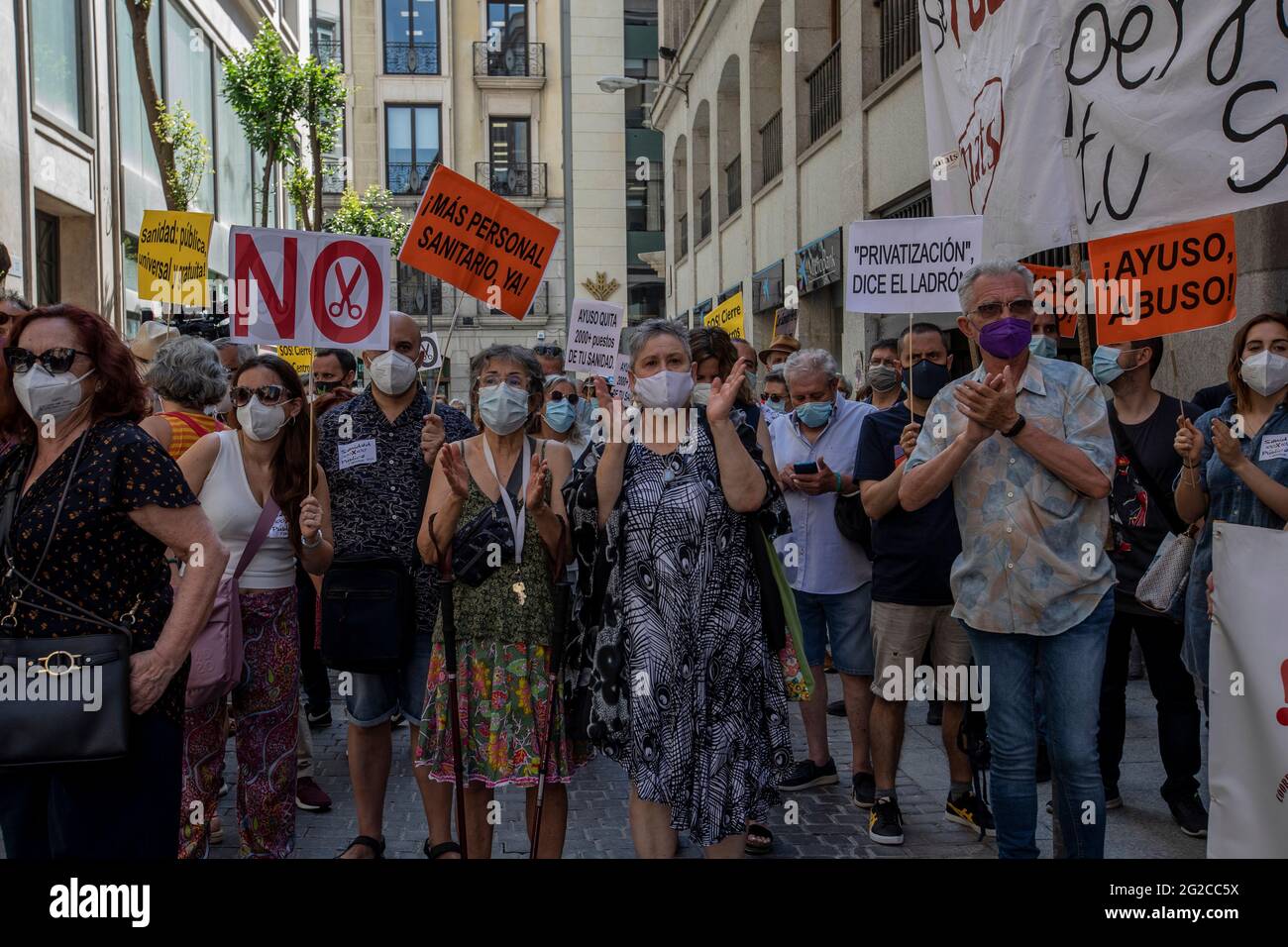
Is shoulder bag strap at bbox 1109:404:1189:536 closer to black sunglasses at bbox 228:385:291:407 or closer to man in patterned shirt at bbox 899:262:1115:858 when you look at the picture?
man in patterned shirt at bbox 899:262:1115:858

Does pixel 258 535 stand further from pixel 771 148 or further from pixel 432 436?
pixel 771 148

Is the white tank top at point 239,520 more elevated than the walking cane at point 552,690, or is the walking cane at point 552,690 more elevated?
the white tank top at point 239,520

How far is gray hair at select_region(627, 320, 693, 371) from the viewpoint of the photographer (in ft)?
14.6

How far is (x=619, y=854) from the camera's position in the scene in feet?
17.4

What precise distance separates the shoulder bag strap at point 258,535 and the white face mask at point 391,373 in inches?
31.6

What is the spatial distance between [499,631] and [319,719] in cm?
364

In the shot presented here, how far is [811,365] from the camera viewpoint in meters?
6.36

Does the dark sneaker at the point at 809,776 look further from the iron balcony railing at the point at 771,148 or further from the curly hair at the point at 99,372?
the iron balcony railing at the point at 771,148

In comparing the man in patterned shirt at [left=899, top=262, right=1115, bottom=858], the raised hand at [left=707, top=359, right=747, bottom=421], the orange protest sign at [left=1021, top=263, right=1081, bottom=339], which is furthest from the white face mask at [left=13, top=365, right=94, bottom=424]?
the orange protest sign at [left=1021, top=263, right=1081, bottom=339]

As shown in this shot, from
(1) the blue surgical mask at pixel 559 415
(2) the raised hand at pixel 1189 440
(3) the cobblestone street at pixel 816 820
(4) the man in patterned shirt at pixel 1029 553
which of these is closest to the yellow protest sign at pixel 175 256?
(1) the blue surgical mask at pixel 559 415

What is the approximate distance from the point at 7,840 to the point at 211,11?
28.2 metres

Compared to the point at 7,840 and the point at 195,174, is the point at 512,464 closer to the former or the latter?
the point at 7,840

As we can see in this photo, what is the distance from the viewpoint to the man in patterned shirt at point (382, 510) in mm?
5137
